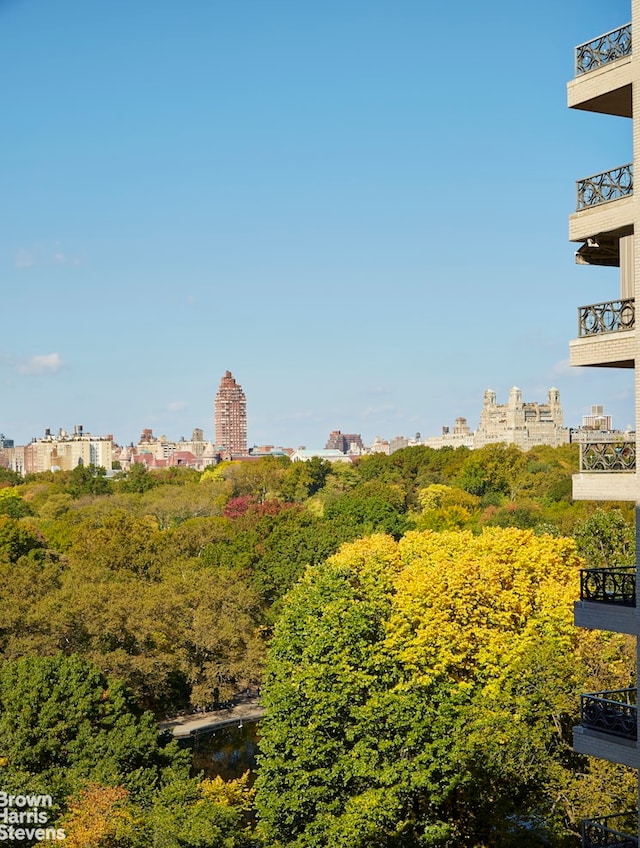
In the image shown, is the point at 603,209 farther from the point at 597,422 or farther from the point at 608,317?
the point at 597,422

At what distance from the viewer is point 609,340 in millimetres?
9859

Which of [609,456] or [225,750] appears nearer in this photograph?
[609,456]

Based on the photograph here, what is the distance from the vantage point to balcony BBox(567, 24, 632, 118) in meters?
9.90

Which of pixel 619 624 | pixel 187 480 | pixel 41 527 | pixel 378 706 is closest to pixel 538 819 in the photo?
pixel 378 706

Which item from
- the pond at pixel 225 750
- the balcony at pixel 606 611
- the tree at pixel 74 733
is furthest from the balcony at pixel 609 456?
the pond at pixel 225 750

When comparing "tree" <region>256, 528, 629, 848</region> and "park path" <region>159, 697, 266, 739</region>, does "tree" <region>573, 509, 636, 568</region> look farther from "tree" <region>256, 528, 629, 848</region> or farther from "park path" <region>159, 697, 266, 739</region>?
"park path" <region>159, 697, 266, 739</region>

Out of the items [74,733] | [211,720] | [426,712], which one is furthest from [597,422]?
[211,720]

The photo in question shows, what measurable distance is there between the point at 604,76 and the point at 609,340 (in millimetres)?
2528

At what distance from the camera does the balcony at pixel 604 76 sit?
9897mm

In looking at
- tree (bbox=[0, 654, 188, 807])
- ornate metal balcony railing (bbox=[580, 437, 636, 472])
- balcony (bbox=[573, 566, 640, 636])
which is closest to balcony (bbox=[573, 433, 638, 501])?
ornate metal balcony railing (bbox=[580, 437, 636, 472])

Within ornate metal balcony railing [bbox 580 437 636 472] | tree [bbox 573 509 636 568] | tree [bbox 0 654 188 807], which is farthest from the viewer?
tree [bbox 573 509 636 568]

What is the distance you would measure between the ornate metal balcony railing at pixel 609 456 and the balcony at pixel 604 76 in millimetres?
3318

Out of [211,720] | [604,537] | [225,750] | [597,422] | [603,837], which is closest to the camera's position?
[603,837]

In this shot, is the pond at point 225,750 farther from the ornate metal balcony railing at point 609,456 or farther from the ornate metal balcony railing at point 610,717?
the ornate metal balcony railing at point 609,456
